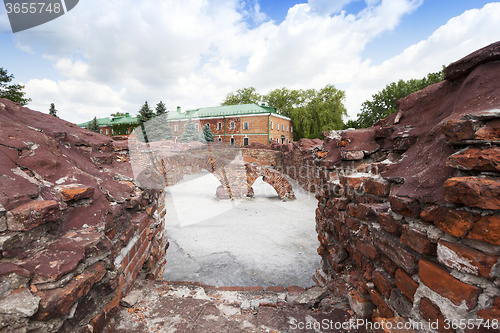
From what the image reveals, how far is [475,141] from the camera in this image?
3.48 feet

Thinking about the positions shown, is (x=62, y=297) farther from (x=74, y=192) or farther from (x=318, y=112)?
(x=318, y=112)

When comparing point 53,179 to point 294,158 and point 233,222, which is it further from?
point 294,158

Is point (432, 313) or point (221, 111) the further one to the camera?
point (221, 111)

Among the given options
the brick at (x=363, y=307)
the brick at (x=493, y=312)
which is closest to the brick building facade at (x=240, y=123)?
the brick at (x=363, y=307)

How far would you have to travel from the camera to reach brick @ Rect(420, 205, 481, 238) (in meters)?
0.99

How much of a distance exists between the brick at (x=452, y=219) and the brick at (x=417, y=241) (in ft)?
0.34

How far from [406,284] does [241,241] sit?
465 centimetres

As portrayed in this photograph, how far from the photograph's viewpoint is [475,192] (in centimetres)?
94

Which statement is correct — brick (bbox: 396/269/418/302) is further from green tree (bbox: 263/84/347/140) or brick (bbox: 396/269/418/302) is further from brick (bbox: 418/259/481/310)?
green tree (bbox: 263/84/347/140)

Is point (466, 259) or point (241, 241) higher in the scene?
point (466, 259)

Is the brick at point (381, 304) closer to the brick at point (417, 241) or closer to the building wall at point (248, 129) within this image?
the brick at point (417, 241)

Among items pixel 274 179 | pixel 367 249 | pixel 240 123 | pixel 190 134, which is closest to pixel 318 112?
pixel 240 123

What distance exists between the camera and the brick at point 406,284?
1.28 m

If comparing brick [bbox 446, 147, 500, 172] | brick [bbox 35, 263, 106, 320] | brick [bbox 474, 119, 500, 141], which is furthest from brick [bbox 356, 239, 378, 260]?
brick [bbox 35, 263, 106, 320]
